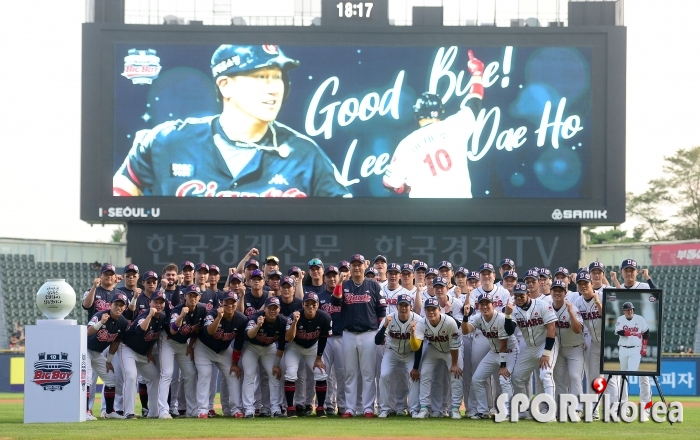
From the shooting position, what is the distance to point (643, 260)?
29.8 m

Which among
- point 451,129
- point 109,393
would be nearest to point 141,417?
point 109,393

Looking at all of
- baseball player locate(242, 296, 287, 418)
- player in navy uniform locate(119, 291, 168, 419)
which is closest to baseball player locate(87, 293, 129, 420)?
player in navy uniform locate(119, 291, 168, 419)

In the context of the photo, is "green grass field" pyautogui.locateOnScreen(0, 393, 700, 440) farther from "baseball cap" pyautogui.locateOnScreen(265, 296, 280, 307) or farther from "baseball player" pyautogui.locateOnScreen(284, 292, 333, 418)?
"baseball cap" pyautogui.locateOnScreen(265, 296, 280, 307)

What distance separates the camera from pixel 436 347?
514 inches

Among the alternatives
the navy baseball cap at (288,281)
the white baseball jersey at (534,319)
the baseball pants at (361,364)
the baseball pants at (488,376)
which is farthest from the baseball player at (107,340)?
the white baseball jersey at (534,319)

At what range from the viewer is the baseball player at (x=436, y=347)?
1284cm

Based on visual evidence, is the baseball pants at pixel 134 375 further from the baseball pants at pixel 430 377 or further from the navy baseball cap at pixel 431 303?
the navy baseball cap at pixel 431 303

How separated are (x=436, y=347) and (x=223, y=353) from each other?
2400 mm

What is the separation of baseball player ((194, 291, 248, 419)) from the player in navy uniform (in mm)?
509

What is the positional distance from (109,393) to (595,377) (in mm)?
A: 5462

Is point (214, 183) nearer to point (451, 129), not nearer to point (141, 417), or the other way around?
point (451, 129)

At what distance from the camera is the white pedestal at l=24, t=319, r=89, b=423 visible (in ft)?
38.2

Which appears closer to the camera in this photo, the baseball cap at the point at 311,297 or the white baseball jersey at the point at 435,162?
the baseball cap at the point at 311,297

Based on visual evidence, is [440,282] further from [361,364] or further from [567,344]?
[567,344]
